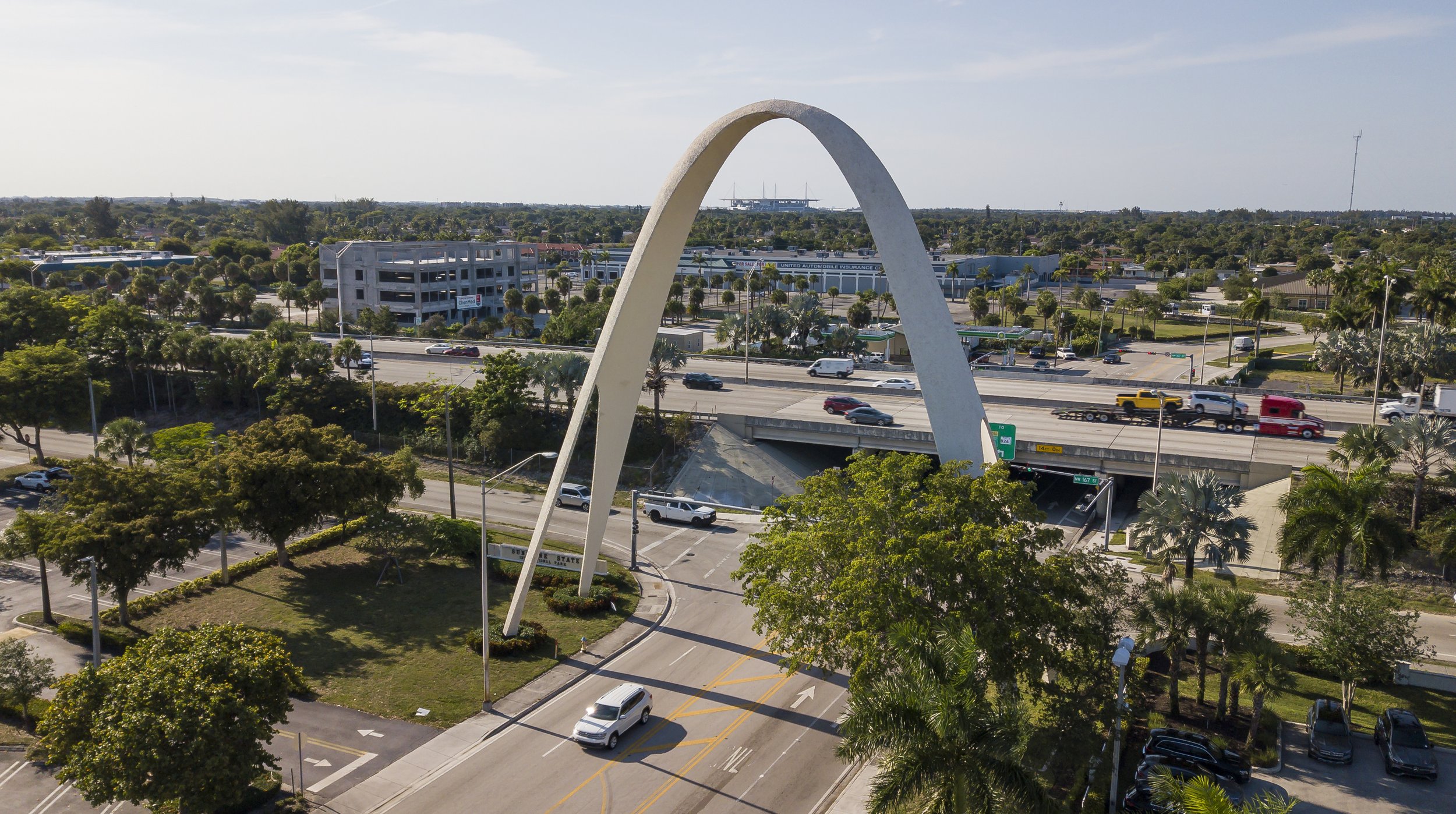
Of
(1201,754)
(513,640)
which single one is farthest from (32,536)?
(1201,754)

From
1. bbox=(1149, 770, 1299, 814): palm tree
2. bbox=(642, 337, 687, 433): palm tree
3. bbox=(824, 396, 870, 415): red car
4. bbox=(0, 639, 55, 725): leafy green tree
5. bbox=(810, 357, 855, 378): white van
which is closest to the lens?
bbox=(1149, 770, 1299, 814): palm tree

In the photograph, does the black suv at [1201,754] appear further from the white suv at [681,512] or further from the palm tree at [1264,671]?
the white suv at [681,512]

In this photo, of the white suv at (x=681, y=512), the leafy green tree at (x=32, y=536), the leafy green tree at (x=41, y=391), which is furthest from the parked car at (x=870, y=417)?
the leafy green tree at (x=41, y=391)

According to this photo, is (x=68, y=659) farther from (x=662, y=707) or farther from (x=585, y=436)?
(x=585, y=436)

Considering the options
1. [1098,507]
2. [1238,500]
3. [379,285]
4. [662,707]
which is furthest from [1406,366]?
[379,285]

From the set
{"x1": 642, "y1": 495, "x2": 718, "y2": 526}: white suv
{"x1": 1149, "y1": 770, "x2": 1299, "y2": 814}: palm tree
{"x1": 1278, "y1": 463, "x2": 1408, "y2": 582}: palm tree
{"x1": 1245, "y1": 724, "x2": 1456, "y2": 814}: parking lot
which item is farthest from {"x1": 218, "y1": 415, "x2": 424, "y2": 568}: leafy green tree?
{"x1": 1278, "y1": 463, "x2": 1408, "y2": 582}: palm tree

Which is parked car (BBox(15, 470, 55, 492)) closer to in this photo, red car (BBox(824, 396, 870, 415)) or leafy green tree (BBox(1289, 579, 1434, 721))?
red car (BBox(824, 396, 870, 415))

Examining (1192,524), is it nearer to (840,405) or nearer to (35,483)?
(840,405)

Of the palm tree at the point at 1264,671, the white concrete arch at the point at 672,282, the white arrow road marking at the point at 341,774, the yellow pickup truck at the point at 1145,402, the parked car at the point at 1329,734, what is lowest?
the white arrow road marking at the point at 341,774
